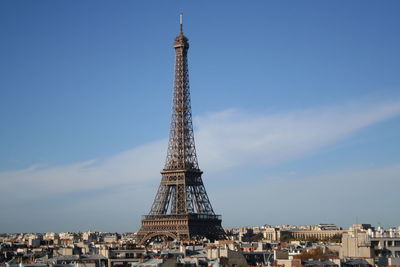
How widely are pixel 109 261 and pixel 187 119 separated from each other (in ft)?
215

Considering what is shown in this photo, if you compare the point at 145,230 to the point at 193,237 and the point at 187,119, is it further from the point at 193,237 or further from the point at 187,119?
the point at 187,119

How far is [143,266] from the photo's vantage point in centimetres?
5991

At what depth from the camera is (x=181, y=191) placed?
13788 cm

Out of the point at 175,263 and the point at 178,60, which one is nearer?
the point at 175,263

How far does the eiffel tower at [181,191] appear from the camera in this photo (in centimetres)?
13425

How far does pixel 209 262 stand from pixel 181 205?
7075 cm

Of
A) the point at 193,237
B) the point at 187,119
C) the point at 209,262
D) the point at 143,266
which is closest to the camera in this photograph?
the point at 143,266

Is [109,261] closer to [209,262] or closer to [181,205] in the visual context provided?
[209,262]

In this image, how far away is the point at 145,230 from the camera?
13775 cm

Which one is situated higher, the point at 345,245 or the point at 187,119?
the point at 187,119

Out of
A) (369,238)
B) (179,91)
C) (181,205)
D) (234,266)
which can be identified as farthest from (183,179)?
(234,266)

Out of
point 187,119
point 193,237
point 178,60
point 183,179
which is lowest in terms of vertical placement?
point 193,237

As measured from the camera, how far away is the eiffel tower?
134 meters

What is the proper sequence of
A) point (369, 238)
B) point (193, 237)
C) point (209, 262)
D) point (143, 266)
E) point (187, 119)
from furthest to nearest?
1. point (187, 119)
2. point (193, 237)
3. point (369, 238)
4. point (209, 262)
5. point (143, 266)
